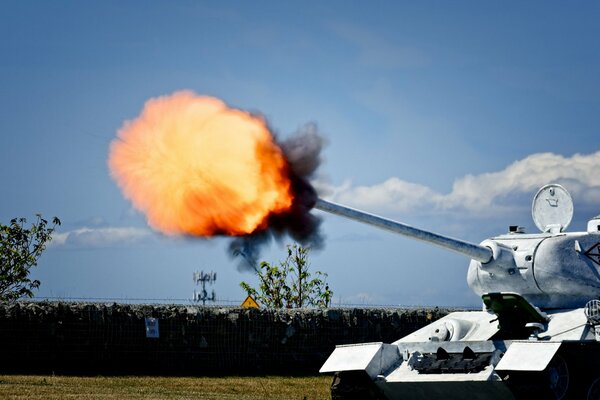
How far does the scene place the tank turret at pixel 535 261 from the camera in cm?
1955

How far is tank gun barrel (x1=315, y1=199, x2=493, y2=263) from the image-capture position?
19.1m

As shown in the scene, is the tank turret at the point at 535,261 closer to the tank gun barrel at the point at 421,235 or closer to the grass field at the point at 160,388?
the tank gun barrel at the point at 421,235

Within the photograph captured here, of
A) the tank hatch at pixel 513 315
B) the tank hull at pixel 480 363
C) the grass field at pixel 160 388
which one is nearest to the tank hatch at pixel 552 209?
the tank hull at pixel 480 363

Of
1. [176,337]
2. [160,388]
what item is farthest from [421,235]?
[176,337]

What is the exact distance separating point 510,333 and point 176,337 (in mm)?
10914

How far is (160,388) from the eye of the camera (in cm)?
2358

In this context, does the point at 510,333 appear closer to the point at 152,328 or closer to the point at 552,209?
the point at 552,209

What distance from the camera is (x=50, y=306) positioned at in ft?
87.5

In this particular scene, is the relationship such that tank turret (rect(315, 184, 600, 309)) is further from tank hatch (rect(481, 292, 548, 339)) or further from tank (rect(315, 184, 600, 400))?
tank hatch (rect(481, 292, 548, 339))

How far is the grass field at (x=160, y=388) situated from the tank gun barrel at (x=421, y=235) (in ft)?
14.9

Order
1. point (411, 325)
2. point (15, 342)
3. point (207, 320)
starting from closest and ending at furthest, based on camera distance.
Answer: point (15, 342)
point (207, 320)
point (411, 325)

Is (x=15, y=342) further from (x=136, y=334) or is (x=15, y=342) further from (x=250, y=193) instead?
(x=250, y=193)

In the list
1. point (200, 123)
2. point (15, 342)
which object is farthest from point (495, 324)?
point (15, 342)

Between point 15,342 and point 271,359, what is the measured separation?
252 inches
